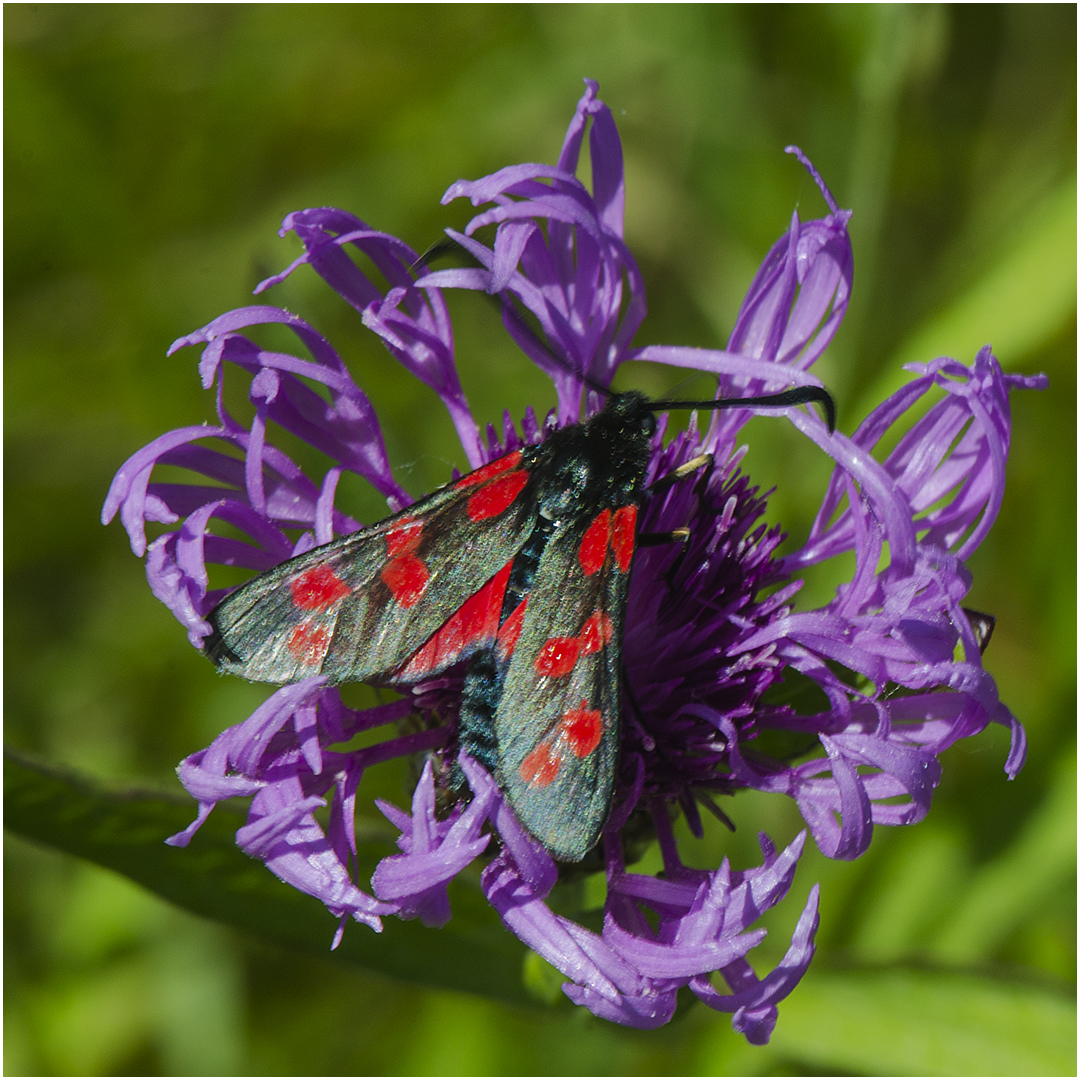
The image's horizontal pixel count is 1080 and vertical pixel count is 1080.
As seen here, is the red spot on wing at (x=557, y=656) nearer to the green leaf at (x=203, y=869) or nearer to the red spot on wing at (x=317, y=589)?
the red spot on wing at (x=317, y=589)

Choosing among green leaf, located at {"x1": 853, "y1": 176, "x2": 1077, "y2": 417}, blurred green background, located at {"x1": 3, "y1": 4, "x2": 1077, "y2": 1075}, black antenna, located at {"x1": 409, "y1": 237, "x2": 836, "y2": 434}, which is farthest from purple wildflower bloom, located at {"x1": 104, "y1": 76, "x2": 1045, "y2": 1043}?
green leaf, located at {"x1": 853, "y1": 176, "x2": 1077, "y2": 417}

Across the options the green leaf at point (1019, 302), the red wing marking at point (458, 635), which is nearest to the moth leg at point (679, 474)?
the red wing marking at point (458, 635)

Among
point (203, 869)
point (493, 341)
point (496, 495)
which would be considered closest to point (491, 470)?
point (496, 495)

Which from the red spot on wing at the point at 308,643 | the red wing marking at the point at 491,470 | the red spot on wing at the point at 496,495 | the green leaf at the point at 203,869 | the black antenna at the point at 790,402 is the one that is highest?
the black antenna at the point at 790,402

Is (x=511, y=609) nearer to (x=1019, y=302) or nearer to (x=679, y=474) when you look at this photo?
(x=679, y=474)

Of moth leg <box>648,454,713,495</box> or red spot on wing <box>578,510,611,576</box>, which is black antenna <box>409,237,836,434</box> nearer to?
moth leg <box>648,454,713,495</box>

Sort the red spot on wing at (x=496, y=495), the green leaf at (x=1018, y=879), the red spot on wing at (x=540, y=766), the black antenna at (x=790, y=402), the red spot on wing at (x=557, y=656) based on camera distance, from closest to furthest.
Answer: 1. the red spot on wing at (x=540, y=766)
2. the red spot on wing at (x=557, y=656)
3. the black antenna at (x=790, y=402)
4. the red spot on wing at (x=496, y=495)
5. the green leaf at (x=1018, y=879)
